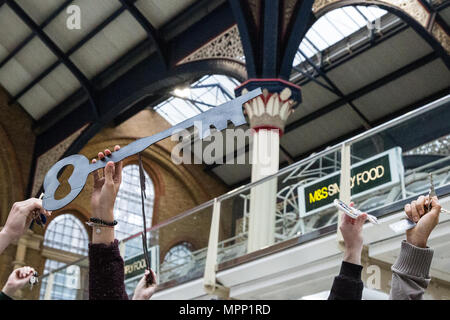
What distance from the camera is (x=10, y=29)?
619 inches

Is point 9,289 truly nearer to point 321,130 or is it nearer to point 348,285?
point 348,285

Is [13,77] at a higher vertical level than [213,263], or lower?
higher

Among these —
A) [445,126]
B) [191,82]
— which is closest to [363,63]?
[191,82]

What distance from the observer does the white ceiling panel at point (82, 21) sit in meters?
14.5

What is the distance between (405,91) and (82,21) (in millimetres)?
8334

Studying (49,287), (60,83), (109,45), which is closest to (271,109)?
(49,287)

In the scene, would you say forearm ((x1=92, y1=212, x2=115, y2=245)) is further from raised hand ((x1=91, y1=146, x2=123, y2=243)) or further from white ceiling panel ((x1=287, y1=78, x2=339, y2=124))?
white ceiling panel ((x1=287, y1=78, x2=339, y2=124))

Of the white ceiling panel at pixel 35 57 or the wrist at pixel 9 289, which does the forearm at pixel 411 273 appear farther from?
the white ceiling panel at pixel 35 57

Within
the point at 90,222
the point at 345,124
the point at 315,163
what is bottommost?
the point at 90,222

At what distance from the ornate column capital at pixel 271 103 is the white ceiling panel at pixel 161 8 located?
16.8 ft

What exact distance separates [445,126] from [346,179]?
127cm

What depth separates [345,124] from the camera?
18.7 metres

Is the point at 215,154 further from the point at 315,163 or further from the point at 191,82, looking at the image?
the point at 315,163

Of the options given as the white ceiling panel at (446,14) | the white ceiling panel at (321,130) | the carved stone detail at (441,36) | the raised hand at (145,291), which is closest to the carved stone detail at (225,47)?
the carved stone detail at (441,36)
